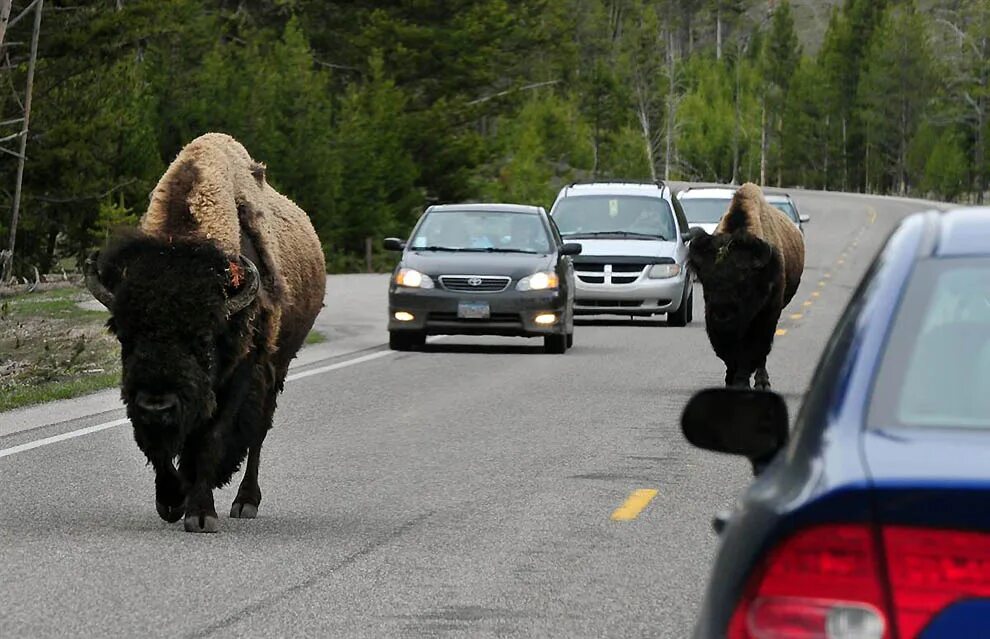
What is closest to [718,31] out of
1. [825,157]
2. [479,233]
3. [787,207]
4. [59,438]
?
[825,157]

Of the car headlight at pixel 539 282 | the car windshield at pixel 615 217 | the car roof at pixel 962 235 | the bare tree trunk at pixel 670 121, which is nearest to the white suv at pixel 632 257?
the car windshield at pixel 615 217

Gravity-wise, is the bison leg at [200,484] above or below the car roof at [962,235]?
below

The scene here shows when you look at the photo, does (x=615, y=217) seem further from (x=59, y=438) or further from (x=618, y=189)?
(x=59, y=438)

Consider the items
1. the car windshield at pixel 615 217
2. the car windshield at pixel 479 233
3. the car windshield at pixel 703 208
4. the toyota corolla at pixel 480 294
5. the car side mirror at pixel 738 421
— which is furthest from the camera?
the car windshield at pixel 703 208

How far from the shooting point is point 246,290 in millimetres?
10109

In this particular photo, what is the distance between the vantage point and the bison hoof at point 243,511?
10.7 metres

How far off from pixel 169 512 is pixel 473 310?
40.2 ft

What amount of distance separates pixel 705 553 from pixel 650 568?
20.1 inches

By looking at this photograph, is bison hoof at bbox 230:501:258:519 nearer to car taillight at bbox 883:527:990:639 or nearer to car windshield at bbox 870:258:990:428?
car windshield at bbox 870:258:990:428

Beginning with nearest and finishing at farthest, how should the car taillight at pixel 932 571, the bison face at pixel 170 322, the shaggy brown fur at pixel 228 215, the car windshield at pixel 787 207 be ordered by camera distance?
the car taillight at pixel 932 571
the bison face at pixel 170 322
the shaggy brown fur at pixel 228 215
the car windshield at pixel 787 207

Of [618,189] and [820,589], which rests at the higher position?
[820,589]

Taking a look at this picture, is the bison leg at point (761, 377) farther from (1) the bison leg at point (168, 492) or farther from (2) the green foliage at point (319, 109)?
(2) the green foliage at point (319, 109)

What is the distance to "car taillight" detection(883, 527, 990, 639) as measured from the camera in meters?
2.99

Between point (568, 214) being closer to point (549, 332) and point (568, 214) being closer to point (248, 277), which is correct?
point (549, 332)
